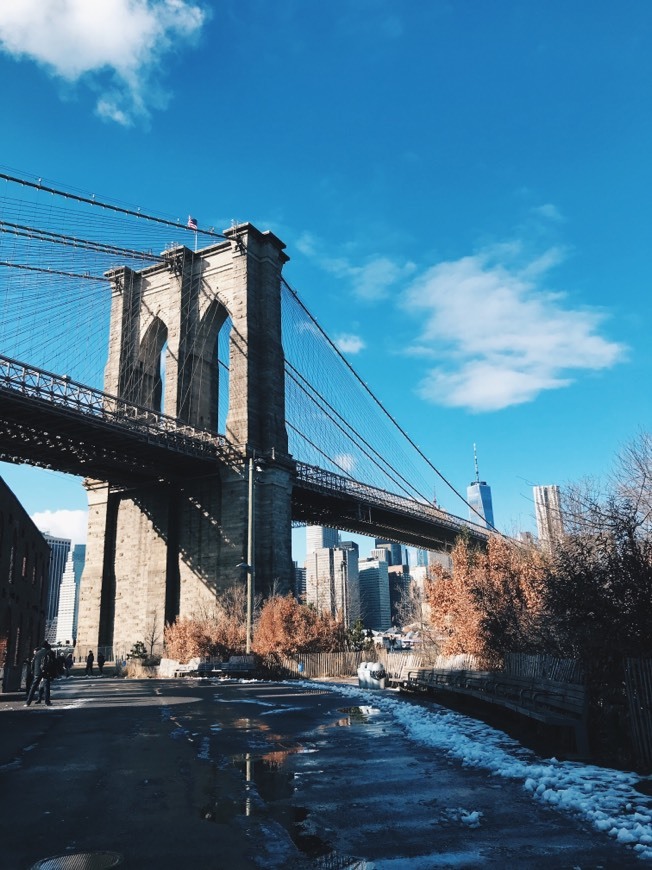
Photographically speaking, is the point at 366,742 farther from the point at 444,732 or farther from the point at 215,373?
the point at 215,373

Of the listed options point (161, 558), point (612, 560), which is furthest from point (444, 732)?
point (161, 558)

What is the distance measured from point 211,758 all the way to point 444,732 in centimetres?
403

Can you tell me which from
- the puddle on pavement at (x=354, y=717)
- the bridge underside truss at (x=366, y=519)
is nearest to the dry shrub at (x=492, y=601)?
the puddle on pavement at (x=354, y=717)

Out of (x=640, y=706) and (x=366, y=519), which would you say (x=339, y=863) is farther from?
(x=366, y=519)

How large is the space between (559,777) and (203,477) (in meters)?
44.1

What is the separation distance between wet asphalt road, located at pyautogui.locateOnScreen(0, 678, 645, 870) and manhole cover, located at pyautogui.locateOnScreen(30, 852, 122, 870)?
25 mm

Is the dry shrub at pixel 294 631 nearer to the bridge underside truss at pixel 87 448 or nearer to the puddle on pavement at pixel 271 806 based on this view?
the bridge underside truss at pixel 87 448

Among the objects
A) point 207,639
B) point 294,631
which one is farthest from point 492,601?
point 207,639

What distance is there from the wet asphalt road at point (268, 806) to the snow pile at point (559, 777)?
216 millimetres

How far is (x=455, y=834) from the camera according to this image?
18.5 feet

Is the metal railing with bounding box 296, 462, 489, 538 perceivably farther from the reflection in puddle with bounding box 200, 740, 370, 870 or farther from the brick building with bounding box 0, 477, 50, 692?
the reflection in puddle with bounding box 200, 740, 370, 870

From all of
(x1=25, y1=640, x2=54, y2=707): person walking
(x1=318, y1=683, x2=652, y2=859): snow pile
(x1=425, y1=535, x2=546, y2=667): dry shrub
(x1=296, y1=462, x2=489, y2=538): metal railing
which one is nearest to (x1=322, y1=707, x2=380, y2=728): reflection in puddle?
(x1=318, y1=683, x2=652, y2=859): snow pile

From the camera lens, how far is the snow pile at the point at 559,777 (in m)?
5.72

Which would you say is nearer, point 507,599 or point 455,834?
point 455,834
